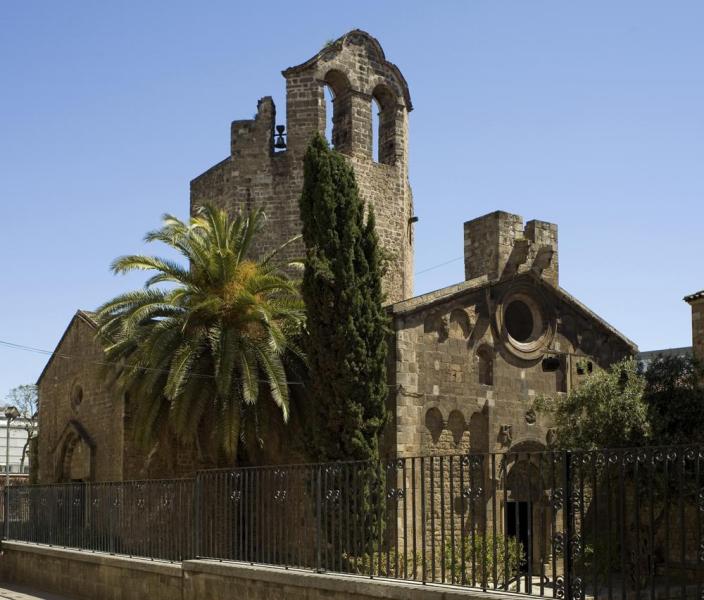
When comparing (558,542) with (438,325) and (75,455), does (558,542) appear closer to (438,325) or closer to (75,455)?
(438,325)

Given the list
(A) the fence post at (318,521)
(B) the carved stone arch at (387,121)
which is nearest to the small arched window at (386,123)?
(B) the carved stone arch at (387,121)

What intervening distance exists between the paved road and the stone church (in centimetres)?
451

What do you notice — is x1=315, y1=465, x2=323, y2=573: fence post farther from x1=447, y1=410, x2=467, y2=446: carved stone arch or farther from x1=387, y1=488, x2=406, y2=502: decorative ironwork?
x1=447, y1=410, x2=467, y2=446: carved stone arch

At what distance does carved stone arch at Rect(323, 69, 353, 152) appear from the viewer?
24.4 m

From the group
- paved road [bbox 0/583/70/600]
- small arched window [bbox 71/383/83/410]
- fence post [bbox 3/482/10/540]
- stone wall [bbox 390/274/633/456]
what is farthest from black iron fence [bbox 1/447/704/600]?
small arched window [bbox 71/383/83/410]

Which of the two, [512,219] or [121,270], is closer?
[121,270]

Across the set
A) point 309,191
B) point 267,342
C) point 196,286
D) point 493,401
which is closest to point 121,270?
point 196,286

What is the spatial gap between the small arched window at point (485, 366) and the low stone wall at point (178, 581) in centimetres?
921

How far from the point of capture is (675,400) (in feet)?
56.9

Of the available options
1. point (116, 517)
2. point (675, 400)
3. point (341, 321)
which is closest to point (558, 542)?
point (116, 517)

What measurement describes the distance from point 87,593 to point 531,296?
11.5m

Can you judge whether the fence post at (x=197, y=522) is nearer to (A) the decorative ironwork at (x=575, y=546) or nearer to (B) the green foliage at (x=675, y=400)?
(A) the decorative ironwork at (x=575, y=546)

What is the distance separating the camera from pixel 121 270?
64.8ft

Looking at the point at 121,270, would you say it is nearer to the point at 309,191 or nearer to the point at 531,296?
the point at 309,191
